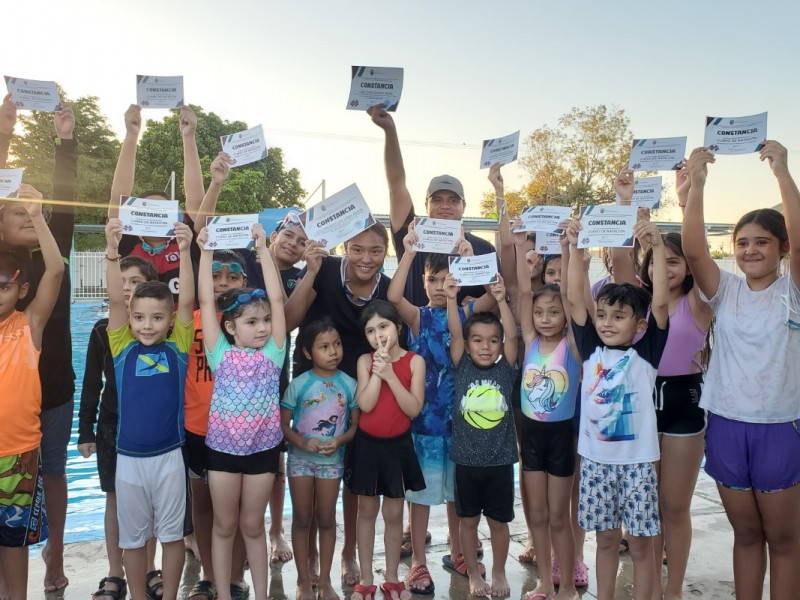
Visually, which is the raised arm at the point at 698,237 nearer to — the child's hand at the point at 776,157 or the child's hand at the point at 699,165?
the child's hand at the point at 699,165

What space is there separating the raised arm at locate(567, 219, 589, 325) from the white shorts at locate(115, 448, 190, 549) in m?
2.15

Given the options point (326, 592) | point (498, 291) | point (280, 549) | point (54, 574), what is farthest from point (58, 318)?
point (498, 291)

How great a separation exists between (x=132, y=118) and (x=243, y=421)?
2.11m

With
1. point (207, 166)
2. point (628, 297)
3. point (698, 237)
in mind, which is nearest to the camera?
point (698, 237)

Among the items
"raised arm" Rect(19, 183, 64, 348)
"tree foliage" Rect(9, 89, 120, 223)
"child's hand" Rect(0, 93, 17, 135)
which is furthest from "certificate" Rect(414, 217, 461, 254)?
"tree foliage" Rect(9, 89, 120, 223)

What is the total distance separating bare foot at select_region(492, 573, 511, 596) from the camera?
329 cm

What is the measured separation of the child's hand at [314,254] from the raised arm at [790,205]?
2235mm

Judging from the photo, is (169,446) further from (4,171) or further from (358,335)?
(4,171)

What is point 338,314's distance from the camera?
3.56 m

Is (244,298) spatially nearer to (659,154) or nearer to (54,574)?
(54,574)

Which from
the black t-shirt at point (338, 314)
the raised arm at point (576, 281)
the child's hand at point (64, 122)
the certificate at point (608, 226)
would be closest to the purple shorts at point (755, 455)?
Answer: the raised arm at point (576, 281)

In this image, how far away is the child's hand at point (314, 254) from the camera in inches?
132

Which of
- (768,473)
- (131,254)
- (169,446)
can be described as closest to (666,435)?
(768,473)

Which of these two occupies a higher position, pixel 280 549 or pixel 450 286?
pixel 450 286
